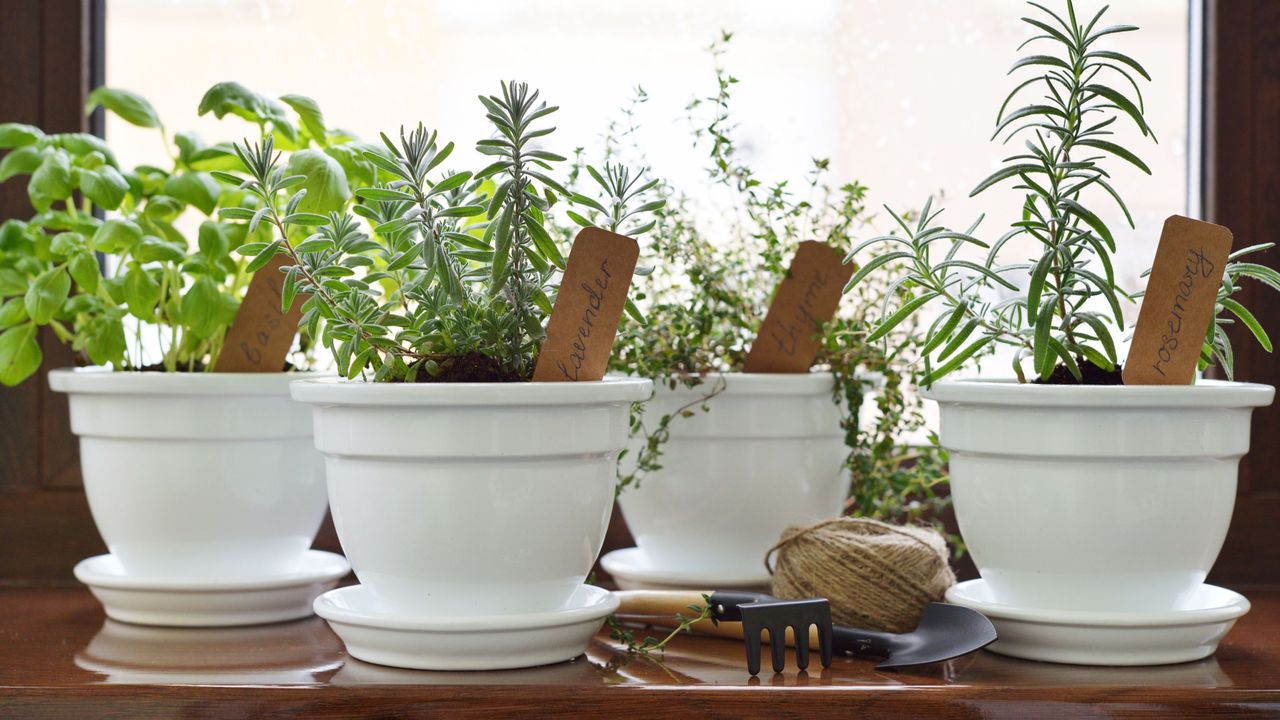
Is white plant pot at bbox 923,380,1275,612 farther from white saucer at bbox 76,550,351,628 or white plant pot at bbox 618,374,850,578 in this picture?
white saucer at bbox 76,550,351,628

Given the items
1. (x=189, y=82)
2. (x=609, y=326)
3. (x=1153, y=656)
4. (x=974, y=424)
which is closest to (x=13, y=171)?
(x=189, y=82)

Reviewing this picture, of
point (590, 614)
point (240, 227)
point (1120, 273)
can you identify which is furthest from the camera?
point (1120, 273)

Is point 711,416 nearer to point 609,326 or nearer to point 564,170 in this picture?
point 609,326

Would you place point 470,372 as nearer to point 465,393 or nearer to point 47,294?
point 465,393

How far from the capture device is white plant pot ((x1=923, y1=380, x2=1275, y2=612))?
27.3 inches

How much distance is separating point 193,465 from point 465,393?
309mm

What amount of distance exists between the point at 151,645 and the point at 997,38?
1.01m

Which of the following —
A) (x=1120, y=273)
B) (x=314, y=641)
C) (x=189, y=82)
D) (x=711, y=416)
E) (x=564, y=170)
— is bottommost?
(x=314, y=641)

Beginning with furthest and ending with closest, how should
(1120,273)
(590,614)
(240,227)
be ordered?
(1120,273)
(240,227)
(590,614)

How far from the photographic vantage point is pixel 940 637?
74cm

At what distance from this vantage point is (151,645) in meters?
0.79

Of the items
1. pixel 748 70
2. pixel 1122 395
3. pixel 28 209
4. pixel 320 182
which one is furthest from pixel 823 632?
pixel 28 209

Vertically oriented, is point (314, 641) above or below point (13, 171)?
below

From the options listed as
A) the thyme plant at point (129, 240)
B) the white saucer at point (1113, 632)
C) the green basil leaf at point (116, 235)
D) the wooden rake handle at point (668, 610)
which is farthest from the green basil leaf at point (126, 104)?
the white saucer at point (1113, 632)
